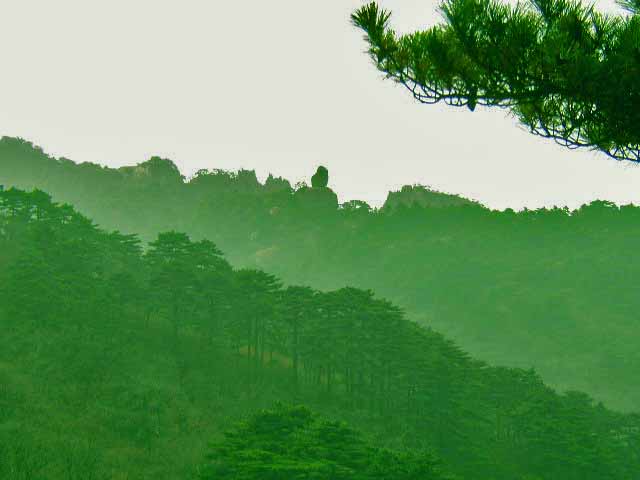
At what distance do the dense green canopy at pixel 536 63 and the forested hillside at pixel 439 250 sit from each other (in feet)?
164

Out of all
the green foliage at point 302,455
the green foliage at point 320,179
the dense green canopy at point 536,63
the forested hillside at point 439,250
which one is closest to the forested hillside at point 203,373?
the green foliage at point 302,455

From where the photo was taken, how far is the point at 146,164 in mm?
124875

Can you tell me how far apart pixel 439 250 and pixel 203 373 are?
209 ft

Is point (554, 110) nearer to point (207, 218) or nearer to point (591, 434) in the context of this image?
point (591, 434)

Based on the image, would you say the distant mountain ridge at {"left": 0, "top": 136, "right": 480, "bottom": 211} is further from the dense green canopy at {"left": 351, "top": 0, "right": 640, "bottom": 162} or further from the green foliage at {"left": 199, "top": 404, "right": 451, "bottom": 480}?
the dense green canopy at {"left": 351, "top": 0, "right": 640, "bottom": 162}

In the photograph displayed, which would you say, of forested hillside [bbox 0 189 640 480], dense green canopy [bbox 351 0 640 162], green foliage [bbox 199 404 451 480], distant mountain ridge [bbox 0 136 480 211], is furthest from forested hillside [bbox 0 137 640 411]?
dense green canopy [bbox 351 0 640 162]

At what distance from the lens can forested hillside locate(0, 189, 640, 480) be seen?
2758cm

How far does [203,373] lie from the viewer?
35.8 m

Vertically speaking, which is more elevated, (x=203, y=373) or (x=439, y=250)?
(x=439, y=250)

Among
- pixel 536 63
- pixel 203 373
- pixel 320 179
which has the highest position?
pixel 320 179

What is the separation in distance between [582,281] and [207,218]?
67562 mm

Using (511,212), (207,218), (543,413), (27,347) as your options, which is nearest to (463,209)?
(511,212)

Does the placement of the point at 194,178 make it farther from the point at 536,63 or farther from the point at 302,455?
the point at 536,63

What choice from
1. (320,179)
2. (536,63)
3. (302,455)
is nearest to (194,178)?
(320,179)
